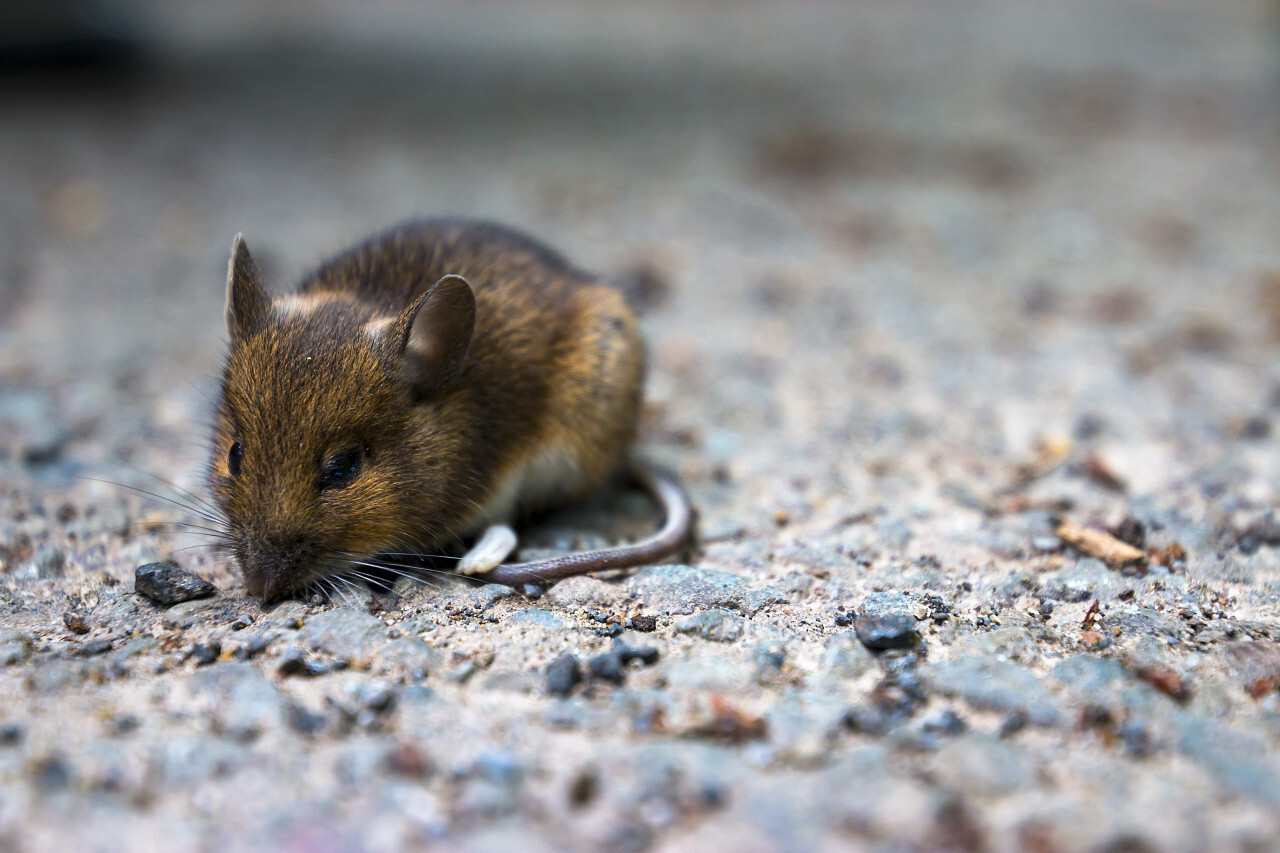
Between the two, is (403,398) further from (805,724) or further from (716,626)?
(805,724)

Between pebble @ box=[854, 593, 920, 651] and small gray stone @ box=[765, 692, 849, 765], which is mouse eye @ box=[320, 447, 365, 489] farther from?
pebble @ box=[854, 593, 920, 651]

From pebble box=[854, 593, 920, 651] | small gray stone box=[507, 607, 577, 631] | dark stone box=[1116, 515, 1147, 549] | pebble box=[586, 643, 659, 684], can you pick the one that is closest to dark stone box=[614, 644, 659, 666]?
pebble box=[586, 643, 659, 684]

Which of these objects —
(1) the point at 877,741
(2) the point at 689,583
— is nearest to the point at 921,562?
(2) the point at 689,583

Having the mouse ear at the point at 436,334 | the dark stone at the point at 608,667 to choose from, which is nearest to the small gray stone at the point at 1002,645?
the dark stone at the point at 608,667

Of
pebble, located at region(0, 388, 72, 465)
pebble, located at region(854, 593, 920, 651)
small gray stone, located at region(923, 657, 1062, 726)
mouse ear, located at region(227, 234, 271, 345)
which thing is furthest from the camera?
pebble, located at region(0, 388, 72, 465)

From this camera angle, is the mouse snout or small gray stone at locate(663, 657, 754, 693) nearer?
small gray stone at locate(663, 657, 754, 693)

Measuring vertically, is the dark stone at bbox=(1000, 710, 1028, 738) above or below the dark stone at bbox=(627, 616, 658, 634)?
above

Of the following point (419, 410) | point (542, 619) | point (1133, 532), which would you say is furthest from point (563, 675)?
point (1133, 532)
